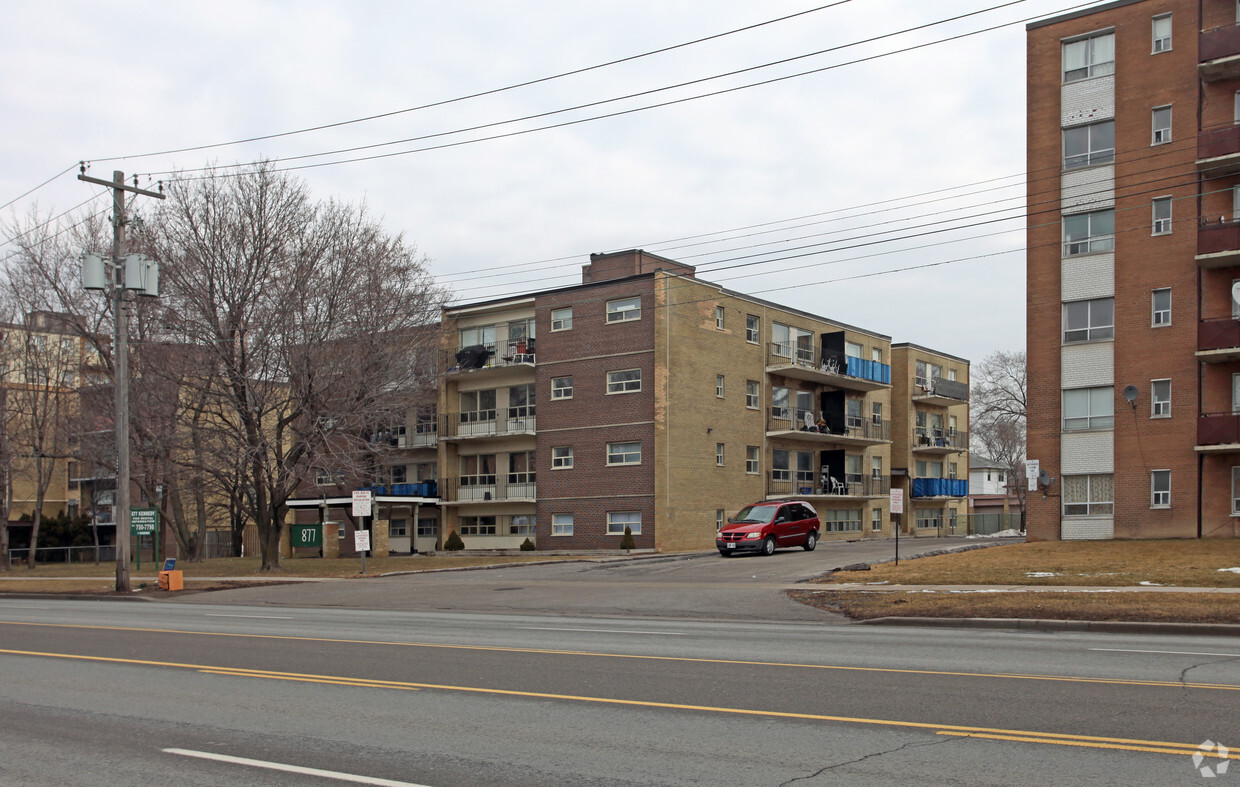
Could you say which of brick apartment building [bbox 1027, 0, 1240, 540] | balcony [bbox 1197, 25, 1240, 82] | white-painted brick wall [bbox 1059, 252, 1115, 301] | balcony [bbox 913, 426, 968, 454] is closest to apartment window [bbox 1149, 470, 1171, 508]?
brick apartment building [bbox 1027, 0, 1240, 540]

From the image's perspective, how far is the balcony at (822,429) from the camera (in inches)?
2066

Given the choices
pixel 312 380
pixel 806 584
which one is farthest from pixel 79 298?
pixel 806 584

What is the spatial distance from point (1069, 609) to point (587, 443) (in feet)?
106

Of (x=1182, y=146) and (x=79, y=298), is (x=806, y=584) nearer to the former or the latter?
(x=1182, y=146)

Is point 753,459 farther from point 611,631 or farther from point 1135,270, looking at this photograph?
point 611,631

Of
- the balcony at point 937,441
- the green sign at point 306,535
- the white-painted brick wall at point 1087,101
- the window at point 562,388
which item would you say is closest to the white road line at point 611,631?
the white-painted brick wall at point 1087,101

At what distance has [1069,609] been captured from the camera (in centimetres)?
1669

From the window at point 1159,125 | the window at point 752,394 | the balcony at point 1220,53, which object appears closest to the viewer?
the balcony at point 1220,53

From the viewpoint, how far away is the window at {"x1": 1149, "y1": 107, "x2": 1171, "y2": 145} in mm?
34906

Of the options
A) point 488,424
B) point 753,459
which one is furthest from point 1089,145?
point 488,424

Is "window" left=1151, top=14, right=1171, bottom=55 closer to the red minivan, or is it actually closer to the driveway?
the driveway

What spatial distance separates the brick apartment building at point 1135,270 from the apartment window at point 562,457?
20.4 m

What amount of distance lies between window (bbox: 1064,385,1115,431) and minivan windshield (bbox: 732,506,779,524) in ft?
34.8

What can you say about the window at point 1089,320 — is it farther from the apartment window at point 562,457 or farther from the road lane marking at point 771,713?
the road lane marking at point 771,713
